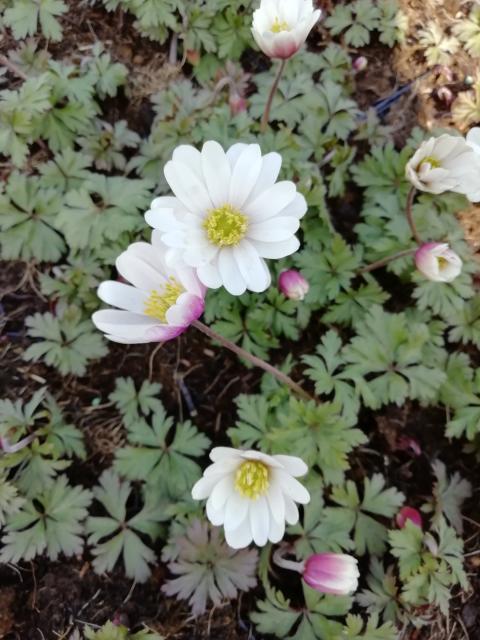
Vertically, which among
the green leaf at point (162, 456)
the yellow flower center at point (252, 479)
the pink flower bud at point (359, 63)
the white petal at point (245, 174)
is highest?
the white petal at point (245, 174)

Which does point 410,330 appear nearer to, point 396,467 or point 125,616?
point 396,467

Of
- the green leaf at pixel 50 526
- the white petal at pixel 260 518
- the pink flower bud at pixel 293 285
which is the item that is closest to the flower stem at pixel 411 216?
the pink flower bud at pixel 293 285

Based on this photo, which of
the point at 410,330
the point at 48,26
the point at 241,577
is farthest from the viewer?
the point at 48,26

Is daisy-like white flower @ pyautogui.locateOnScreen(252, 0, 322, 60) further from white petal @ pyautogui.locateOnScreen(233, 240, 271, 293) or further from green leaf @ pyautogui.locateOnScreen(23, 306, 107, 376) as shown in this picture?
green leaf @ pyautogui.locateOnScreen(23, 306, 107, 376)

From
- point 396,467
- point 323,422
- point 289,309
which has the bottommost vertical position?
point 396,467

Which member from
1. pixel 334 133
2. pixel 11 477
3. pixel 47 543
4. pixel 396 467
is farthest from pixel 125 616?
pixel 334 133

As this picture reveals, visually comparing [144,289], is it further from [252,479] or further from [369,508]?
[369,508]

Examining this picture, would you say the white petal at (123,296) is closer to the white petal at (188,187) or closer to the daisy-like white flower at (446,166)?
the white petal at (188,187)
